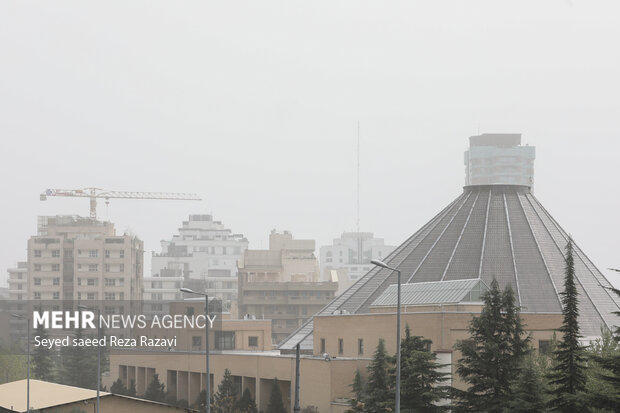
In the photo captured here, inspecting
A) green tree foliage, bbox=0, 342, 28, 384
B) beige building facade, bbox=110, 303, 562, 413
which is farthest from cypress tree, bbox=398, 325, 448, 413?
green tree foliage, bbox=0, 342, 28, 384

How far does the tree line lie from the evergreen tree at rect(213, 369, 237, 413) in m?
20.9

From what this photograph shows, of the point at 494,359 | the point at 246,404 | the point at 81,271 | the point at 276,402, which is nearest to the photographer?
the point at 494,359

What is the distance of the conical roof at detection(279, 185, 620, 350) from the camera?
85.1 metres

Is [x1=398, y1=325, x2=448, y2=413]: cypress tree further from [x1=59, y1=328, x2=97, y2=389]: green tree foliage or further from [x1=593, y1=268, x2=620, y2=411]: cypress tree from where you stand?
[x1=59, y1=328, x2=97, y2=389]: green tree foliage

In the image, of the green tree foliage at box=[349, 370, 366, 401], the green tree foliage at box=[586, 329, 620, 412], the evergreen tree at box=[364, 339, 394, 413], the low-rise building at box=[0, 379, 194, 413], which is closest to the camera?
the green tree foliage at box=[586, 329, 620, 412]

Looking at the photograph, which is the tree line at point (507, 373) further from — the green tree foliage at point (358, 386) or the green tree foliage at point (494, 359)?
the green tree foliage at point (358, 386)

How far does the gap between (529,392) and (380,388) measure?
46.5ft

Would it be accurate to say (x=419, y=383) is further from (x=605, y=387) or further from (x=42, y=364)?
(x=42, y=364)

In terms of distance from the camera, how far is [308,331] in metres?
97.2

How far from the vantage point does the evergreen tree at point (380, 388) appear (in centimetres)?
5566

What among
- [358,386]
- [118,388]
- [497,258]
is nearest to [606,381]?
[358,386]

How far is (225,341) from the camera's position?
364 ft

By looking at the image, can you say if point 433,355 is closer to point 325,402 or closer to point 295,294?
point 325,402

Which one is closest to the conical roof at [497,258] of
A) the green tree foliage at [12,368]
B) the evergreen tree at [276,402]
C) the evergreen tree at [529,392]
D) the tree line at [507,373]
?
the evergreen tree at [276,402]
